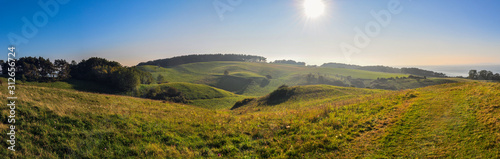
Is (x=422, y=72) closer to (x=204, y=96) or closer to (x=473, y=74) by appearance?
(x=473, y=74)

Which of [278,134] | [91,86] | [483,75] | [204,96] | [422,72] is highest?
[422,72]

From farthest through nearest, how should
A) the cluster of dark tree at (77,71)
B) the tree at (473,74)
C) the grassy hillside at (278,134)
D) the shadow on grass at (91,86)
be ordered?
the tree at (473,74) < the shadow on grass at (91,86) < the cluster of dark tree at (77,71) < the grassy hillside at (278,134)

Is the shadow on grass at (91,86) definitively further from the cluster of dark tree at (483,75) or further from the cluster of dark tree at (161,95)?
the cluster of dark tree at (483,75)

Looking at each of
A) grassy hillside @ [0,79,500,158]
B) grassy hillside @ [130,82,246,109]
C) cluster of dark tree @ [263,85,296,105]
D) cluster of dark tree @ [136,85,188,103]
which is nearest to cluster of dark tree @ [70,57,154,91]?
cluster of dark tree @ [136,85,188,103]

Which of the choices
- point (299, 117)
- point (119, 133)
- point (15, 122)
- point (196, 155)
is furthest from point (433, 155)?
point (15, 122)

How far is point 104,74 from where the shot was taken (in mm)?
55500

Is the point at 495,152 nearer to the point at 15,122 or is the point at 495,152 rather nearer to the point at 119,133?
the point at 119,133

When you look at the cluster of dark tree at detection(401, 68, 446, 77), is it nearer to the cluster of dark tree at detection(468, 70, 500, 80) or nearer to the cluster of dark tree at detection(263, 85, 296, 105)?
the cluster of dark tree at detection(468, 70, 500, 80)

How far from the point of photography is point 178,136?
1003 cm

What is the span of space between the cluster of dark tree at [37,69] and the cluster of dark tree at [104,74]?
370cm

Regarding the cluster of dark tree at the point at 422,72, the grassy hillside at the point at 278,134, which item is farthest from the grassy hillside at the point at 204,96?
the cluster of dark tree at the point at 422,72

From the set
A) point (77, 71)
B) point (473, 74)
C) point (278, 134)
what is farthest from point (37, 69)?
point (473, 74)

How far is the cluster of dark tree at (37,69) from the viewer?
44844mm

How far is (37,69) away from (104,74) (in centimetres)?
1338
